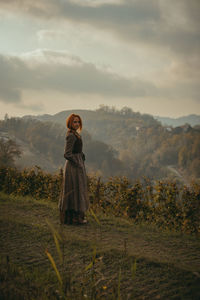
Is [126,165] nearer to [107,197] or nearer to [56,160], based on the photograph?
[56,160]

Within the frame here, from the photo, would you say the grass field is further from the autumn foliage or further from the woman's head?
the woman's head

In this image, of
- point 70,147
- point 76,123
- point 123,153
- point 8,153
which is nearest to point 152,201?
point 70,147

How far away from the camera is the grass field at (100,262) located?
126 inches

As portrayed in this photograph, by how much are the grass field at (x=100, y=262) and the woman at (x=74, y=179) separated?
33cm

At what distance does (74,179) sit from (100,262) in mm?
2376

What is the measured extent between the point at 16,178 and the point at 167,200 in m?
5.40

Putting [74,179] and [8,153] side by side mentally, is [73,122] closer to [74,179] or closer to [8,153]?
[74,179]

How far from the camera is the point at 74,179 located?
20.1 feet

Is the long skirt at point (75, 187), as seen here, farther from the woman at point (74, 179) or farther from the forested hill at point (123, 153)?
the forested hill at point (123, 153)

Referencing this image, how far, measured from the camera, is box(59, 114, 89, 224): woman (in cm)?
608

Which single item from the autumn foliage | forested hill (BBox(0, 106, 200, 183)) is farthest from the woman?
forested hill (BBox(0, 106, 200, 183))

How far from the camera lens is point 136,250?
466 cm

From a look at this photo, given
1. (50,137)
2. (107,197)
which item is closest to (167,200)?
(107,197)

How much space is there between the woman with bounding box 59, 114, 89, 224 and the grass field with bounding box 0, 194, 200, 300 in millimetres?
326
